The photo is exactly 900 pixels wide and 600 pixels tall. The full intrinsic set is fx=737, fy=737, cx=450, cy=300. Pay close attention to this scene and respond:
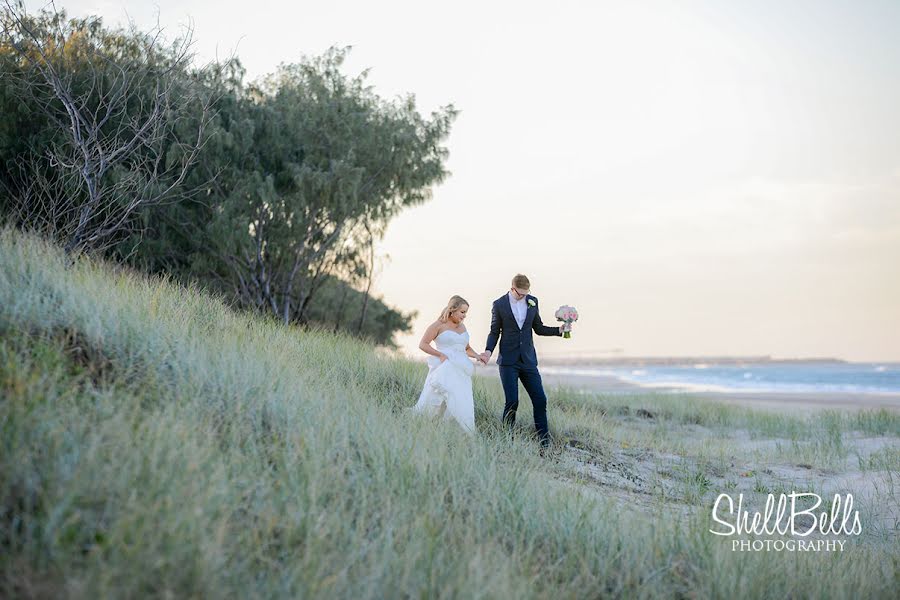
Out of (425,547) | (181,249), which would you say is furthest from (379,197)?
(425,547)

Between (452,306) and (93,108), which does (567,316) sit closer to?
→ (452,306)

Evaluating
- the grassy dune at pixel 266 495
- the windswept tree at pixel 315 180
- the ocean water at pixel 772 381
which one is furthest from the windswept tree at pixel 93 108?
the ocean water at pixel 772 381

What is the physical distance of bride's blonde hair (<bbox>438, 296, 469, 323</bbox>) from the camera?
9.76 metres

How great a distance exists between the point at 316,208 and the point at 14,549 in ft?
58.9

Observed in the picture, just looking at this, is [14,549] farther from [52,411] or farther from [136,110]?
[136,110]

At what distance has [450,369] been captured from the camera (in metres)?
9.54

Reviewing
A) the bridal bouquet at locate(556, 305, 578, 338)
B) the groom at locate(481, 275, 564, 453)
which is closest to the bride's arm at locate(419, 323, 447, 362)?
the groom at locate(481, 275, 564, 453)

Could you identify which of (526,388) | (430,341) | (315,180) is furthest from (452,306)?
(315,180)

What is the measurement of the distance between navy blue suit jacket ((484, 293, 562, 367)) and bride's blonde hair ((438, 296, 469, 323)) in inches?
19.0

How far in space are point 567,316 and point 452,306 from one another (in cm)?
170

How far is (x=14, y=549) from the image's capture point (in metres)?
3.74

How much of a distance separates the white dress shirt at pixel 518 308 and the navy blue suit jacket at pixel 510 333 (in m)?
0.03

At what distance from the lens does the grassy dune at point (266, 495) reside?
404 centimetres

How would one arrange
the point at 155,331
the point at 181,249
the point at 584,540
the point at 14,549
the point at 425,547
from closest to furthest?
the point at 14,549 < the point at 425,547 < the point at 584,540 < the point at 155,331 < the point at 181,249
